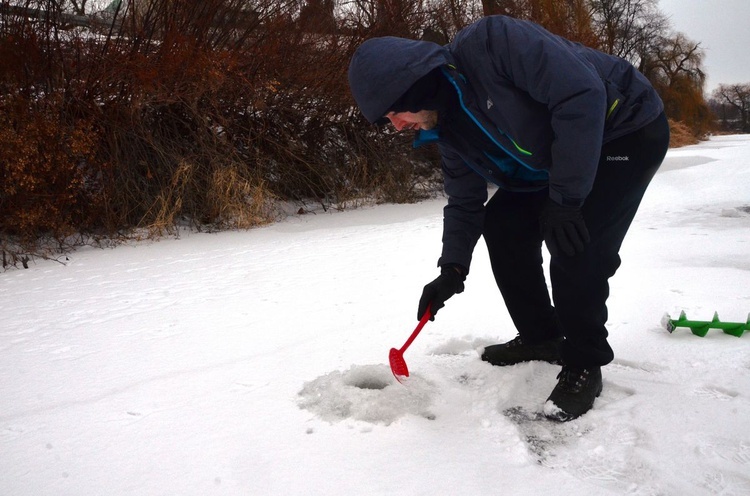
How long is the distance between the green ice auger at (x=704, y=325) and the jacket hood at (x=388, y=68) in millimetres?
1603

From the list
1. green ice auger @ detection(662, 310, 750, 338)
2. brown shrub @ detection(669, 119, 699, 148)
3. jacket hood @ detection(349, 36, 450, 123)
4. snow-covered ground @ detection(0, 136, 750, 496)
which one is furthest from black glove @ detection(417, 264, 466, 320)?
brown shrub @ detection(669, 119, 699, 148)

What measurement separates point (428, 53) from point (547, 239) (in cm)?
66

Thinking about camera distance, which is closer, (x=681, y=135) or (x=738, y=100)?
(x=681, y=135)

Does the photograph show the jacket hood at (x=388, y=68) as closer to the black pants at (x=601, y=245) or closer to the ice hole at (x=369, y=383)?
the black pants at (x=601, y=245)

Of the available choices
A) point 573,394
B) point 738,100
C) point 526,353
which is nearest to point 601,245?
point 573,394

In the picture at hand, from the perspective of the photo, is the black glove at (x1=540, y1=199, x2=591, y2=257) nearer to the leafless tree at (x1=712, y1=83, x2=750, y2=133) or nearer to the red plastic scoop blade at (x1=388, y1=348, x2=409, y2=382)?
the red plastic scoop blade at (x1=388, y1=348, x2=409, y2=382)

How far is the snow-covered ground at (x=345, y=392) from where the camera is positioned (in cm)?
160

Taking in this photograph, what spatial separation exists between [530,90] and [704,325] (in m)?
1.48

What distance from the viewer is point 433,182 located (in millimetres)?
8672

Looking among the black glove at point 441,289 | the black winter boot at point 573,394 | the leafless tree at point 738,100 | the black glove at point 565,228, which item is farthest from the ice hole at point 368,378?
the leafless tree at point 738,100

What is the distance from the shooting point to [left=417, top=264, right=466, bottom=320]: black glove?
203 cm

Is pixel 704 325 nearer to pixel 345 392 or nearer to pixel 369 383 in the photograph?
pixel 369 383

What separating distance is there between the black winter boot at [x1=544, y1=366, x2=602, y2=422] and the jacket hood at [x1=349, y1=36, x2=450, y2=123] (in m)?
1.07

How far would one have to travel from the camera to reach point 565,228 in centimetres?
172
